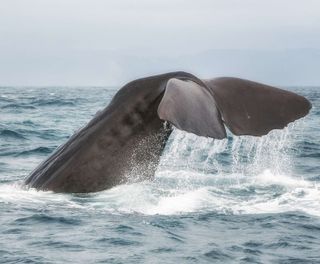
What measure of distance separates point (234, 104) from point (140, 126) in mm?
1009

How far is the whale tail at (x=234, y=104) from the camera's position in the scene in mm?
6180

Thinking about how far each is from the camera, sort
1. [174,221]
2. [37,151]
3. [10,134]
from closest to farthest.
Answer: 1. [174,221]
2. [37,151]
3. [10,134]

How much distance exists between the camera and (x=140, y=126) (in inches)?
297

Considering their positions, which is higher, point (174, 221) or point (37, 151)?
point (174, 221)

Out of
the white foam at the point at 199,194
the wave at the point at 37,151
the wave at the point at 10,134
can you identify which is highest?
the white foam at the point at 199,194

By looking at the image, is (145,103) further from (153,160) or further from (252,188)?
(252,188)

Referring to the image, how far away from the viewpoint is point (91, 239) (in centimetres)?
702

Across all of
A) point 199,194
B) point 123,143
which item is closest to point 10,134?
point 199,194

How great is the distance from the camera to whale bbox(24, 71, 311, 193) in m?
7.10

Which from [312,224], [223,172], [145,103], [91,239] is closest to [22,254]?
[91,239]

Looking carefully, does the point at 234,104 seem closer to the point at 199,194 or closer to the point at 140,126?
the point at 140,126

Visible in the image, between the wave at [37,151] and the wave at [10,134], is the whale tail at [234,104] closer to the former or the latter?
the wave at [37,151]

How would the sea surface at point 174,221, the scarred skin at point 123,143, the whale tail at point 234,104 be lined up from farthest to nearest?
the scarred skin at point 123,143
the sea surface at point 174,221
the whale tail at point 234,104

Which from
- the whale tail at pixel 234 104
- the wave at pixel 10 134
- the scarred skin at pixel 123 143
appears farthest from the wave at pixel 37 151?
the whale tail at pixel 234 104
